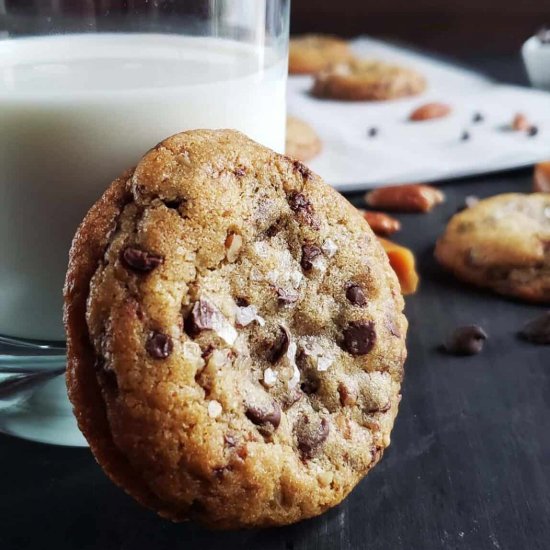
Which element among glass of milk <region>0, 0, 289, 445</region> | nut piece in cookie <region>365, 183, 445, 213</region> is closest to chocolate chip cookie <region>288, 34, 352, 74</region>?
nut piece in cookie <region>365, 183, 445, 213</region>

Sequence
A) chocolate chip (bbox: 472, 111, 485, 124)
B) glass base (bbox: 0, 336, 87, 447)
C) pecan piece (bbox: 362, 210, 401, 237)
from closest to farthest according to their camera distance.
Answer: glass base (bbox: 0, 336, 87, 447) < pecan piece (bbox: 362, 210, 401, 237) < chocolate chip (bbox: 472, 111, 485, 124)

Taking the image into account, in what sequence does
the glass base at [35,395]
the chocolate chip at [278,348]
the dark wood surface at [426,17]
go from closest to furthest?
the chocolate chip at [278,348] < the glass base at [35,395] < the dark wood surface at [426,17]

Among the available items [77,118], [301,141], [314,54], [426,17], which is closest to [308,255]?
[77,118]

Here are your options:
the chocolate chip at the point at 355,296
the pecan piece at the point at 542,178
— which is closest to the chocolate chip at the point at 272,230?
the chocolate chip at the point at 355,296

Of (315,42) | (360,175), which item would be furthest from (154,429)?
(315,42)

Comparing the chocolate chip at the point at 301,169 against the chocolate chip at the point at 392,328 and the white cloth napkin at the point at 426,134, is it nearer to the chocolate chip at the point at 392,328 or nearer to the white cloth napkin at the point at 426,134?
the chocolate chip at the point at 392,328

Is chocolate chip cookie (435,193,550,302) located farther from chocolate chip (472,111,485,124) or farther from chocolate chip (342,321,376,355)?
chocolate chip (472,111,485,124)
